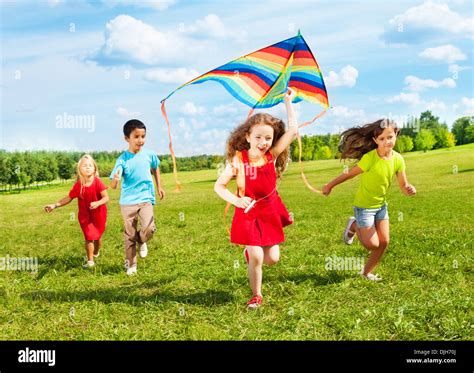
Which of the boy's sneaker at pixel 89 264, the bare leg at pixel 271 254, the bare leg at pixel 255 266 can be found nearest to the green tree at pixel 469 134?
the boy's sneaker at pixel 89 264

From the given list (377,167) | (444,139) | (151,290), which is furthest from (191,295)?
(444,139)

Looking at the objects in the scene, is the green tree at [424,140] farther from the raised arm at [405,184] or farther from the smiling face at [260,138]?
the smiling face at [260,138]

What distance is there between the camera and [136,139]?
679 centimetres

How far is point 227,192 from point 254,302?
1213 millimetres

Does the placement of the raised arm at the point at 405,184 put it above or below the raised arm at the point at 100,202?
above

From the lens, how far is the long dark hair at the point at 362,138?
19.4 feet

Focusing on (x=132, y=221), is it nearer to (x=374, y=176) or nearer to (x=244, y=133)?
(x=244, y=133)

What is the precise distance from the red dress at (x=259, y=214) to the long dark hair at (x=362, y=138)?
1.41 meters

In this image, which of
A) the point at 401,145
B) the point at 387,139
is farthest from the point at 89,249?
the point at 401,145

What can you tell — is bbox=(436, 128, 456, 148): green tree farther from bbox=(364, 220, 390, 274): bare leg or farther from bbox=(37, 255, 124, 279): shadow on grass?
bbox=(37, 255, 124, 279): shadow on grass

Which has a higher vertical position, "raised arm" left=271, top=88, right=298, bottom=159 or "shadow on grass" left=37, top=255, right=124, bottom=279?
"raised arm" left=271, top=88, right=298, bottom=159

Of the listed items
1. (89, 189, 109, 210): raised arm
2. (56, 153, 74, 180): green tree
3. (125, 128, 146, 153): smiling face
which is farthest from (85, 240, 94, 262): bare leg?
(56, 153, 74, 180): green tree

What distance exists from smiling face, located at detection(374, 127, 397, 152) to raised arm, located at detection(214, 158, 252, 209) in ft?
6.31

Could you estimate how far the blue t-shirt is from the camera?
6828mm
